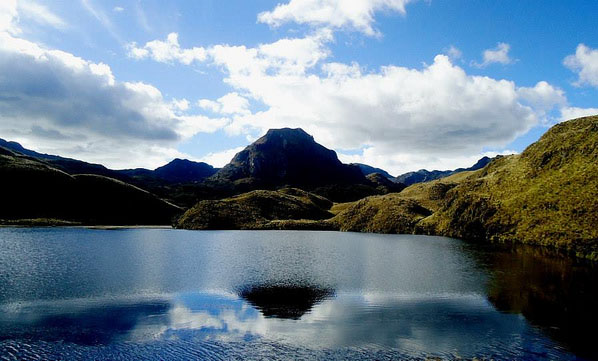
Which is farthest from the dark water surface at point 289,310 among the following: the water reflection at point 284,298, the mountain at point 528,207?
the mountain at point 528,207

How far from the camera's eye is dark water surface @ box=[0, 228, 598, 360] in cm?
2620

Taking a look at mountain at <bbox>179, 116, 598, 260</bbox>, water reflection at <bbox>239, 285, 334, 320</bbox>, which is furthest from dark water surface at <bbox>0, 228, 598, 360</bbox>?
mountain at <bbox>179, 116, 598, 260</bbox>

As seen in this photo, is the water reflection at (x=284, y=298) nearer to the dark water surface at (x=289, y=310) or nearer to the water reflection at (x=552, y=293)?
the dark water surface at (x=289, y=310)

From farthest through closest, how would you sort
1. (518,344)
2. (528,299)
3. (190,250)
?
(190,250), (528,299), (518,344)

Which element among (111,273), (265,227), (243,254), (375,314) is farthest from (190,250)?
(265,227)

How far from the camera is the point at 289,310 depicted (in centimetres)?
3625

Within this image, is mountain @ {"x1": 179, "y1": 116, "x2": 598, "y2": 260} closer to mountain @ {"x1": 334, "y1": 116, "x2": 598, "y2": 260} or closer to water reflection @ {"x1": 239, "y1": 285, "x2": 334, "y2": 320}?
mountain @ {"x1": 334, "y1": 116, "x2": 598, "y2": 260}

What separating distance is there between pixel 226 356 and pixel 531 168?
147 meters

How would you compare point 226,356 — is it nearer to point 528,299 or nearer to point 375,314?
point 375,314

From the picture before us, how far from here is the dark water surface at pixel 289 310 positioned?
86.0 feet

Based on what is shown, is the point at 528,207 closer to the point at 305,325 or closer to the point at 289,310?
the point at 289,310

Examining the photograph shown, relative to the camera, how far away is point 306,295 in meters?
42.6

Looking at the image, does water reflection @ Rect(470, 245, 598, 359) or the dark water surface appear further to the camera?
water reflection @ Rect(470, 245, 598, 359)

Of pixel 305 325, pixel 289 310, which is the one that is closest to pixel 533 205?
pixel 289 310
